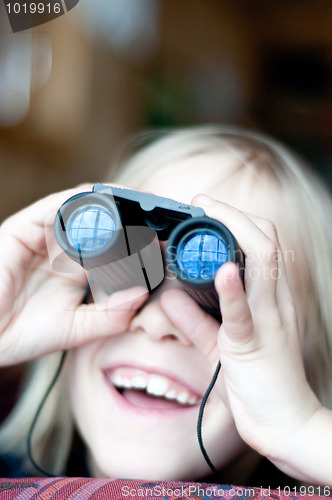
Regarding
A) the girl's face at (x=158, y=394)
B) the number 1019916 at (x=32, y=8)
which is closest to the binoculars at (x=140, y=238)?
the girl's face at (x=158, y=394)

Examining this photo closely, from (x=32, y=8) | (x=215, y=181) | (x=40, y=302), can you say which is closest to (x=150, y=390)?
(x=40, y=302)

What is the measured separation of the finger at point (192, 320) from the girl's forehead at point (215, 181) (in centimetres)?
15

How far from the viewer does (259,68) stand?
53.9 inches

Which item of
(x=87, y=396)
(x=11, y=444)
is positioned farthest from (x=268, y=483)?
(x=11, y=444)

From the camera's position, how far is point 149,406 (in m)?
0.72

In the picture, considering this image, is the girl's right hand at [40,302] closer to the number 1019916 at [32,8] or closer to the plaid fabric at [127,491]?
the plaid fabric at [127,491]

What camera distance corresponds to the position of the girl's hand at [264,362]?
20.9 inches

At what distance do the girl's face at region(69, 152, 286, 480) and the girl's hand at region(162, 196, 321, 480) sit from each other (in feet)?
0.30

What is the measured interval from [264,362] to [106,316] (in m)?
0.26

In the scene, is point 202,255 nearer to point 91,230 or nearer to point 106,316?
point 91,230

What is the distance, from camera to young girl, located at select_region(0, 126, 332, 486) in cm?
54

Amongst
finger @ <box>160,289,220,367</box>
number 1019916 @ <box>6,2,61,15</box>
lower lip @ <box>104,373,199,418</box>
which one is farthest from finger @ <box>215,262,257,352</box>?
number 1019916 @ <box>6,2,61,15</box>

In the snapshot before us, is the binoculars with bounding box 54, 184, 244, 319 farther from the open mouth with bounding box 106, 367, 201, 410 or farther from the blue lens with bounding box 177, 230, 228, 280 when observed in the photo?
the open mouth with bounding box 106, 367, 201, 410

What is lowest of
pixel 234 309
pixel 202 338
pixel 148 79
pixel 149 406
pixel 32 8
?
pixel 149 406
